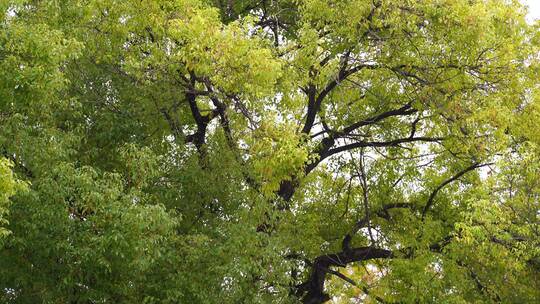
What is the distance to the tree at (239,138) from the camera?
10195mm

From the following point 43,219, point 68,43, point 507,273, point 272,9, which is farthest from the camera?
point 272,9

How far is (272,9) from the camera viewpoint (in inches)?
615

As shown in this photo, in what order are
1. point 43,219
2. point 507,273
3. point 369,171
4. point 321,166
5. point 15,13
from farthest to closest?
point 321,166
point 369,171
point 507,273
point 15,13
point 43,219

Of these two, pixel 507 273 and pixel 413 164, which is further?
pixel 413 164

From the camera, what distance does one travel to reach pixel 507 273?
13609 mm

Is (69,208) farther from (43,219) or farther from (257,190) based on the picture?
(257,190)

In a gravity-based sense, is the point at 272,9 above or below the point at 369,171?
above

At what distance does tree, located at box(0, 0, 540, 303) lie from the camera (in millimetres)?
10195

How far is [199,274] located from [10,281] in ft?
8.15

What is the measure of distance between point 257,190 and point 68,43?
3511mm

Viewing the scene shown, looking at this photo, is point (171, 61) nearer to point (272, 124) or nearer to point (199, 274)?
point (272, 124)

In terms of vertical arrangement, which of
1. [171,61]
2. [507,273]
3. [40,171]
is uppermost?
[171,61]

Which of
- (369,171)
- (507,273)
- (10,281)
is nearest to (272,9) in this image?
(369,171)

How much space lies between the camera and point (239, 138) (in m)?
12.9
